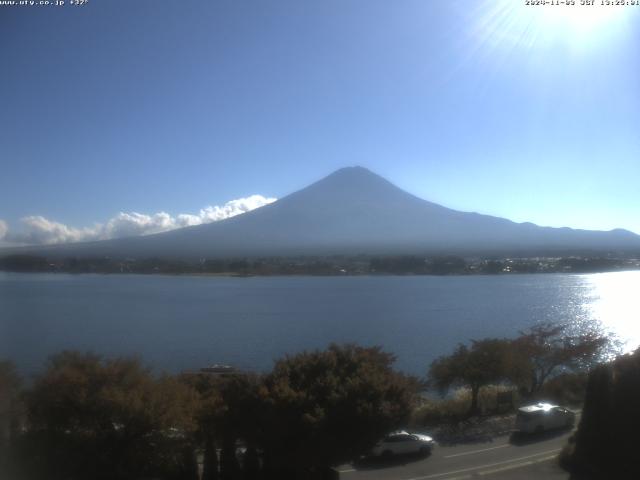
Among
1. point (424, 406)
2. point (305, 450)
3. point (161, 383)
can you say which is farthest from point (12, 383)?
point (424, 406)

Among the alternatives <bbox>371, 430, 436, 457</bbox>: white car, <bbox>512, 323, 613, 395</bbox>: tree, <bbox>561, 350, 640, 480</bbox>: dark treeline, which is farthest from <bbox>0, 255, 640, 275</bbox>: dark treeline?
<bbox>561, 350, 640, 480</bbox>: dark treeline

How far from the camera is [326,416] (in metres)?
6.52

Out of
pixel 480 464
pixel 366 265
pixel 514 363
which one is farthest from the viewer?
pixel 366 265

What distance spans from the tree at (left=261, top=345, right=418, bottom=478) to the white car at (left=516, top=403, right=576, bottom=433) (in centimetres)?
308

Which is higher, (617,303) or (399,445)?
(399,445)

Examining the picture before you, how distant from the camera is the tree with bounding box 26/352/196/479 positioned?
6352 millimetres

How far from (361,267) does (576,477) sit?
4220 centimetres

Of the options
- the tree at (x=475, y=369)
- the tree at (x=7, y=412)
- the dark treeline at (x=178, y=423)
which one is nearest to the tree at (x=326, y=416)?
the dark treeline at (x=178, y=423)

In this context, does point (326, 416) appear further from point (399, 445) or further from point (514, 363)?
point (514, 363)

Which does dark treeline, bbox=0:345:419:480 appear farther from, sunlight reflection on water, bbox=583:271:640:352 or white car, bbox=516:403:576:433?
sunlight reflection on water, bbox=583:271:640:352

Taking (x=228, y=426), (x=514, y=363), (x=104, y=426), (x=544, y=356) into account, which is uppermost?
(x=104, y=426)

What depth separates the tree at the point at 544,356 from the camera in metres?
13.0

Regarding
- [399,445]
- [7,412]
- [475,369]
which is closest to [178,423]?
[7,412]

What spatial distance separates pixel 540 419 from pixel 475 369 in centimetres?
301
